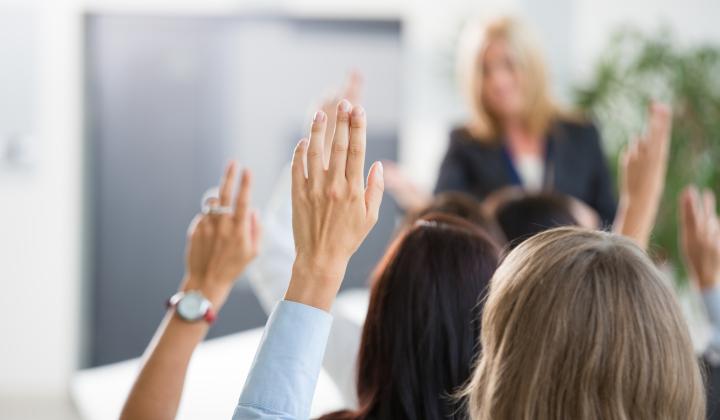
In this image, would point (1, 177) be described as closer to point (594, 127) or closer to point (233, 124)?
point (233, 124)

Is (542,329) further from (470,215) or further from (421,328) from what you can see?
(470,215)

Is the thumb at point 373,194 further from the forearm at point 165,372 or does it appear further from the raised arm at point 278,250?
the raised arm at point 278,250

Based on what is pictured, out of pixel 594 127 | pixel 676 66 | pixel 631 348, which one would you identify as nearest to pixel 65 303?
pixel 594 127

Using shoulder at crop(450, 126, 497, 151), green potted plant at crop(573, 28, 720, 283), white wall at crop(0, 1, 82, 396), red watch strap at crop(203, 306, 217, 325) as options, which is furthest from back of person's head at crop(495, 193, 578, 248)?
white wall at crop(0, 1, 82, 396)

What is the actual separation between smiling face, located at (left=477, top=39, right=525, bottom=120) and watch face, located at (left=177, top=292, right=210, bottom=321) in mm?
1839

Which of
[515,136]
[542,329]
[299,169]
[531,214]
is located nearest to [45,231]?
[515,136]

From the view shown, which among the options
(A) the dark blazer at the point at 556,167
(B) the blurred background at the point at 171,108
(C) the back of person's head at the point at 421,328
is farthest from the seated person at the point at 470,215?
(B) the blurred background at the point at 171,108

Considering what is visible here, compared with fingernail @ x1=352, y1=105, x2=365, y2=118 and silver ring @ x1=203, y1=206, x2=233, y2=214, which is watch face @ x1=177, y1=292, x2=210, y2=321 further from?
fingernail @ x1=352, y1=105, x2=365, y2=118

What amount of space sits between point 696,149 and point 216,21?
8.25ft

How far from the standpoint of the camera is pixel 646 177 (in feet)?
5.65

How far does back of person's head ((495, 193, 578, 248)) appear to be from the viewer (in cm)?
194

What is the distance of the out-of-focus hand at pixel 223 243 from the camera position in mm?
1363

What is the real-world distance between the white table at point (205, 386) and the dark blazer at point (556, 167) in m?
1.31

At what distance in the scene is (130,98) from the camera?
4777mm
